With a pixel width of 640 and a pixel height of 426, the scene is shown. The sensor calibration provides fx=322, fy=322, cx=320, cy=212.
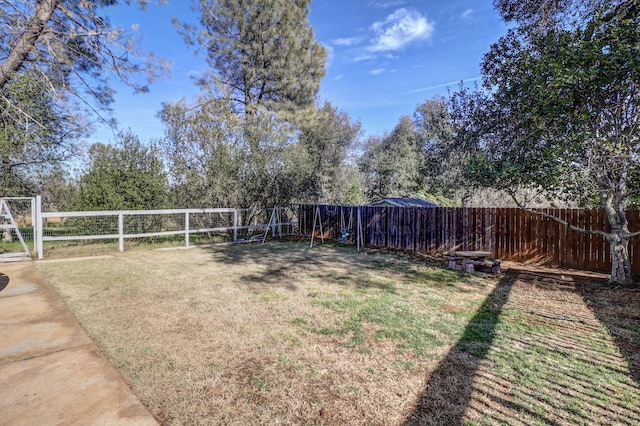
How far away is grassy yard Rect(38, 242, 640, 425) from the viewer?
214cm

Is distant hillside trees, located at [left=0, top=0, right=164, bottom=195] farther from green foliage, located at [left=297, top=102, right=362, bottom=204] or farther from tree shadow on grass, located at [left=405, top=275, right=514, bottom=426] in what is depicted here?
green foliage, located at [left=297, top=102, right=362, bottom=204]

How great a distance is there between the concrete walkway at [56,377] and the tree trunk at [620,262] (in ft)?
23.6

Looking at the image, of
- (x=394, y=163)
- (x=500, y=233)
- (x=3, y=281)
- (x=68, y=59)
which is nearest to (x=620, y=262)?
(x=500, y=233)

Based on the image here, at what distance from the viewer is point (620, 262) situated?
562cm

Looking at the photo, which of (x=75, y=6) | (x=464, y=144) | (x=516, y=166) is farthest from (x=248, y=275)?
(x=464, y=144)

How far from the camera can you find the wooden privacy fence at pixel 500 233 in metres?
6.77

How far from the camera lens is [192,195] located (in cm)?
1066

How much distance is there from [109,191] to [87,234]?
130cm

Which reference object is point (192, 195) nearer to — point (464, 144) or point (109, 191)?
point (109, 191)

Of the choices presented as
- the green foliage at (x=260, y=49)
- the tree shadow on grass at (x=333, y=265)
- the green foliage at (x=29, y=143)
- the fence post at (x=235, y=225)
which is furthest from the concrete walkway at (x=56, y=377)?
the green foliage at (x=260, y=49)

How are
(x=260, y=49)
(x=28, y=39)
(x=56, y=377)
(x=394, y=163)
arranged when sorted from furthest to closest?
1. (x=394, y=163)
2. (x=260, y=49)
3. (x=28, y=39)
4. (x=56, y=377)

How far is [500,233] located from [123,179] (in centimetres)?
1047

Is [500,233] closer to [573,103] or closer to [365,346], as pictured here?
[573,103]

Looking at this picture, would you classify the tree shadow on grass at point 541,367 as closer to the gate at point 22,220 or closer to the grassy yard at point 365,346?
the grassy yard at point 365,346
